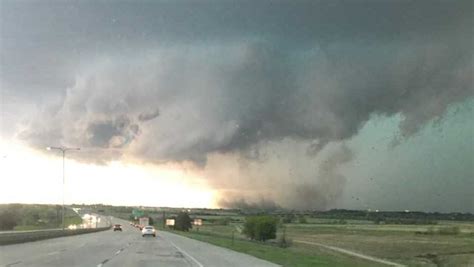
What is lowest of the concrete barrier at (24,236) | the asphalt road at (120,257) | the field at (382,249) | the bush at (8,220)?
the field at (382,249)

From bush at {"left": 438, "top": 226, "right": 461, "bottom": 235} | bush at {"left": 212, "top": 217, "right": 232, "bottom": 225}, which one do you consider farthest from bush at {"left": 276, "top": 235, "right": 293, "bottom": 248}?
bush at {"left": 212, "top": 217, "right": 232, "bottom": 225}

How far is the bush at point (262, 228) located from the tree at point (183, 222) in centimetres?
6212

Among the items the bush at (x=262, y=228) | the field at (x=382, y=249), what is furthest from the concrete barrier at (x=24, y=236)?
the bush at (x=262, y=228)

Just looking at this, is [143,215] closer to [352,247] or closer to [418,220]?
[418,220]

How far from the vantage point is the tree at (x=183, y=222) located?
171 m

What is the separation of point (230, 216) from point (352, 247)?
63.0 meters

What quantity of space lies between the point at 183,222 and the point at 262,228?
227 ft

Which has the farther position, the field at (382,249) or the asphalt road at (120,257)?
the field at (382,249)

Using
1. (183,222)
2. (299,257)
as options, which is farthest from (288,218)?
(299,257)

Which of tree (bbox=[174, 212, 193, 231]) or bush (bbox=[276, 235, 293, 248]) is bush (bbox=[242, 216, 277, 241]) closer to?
bush (bbox=[276, 235, 293, 248])

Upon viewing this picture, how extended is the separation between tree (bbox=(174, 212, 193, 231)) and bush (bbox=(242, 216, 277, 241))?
62.1 metres

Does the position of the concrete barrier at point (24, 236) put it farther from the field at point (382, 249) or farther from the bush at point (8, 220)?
the bush at point (8, 220)

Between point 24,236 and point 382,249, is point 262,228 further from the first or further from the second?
point 24,236

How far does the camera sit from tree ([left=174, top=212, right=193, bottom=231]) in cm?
17088
